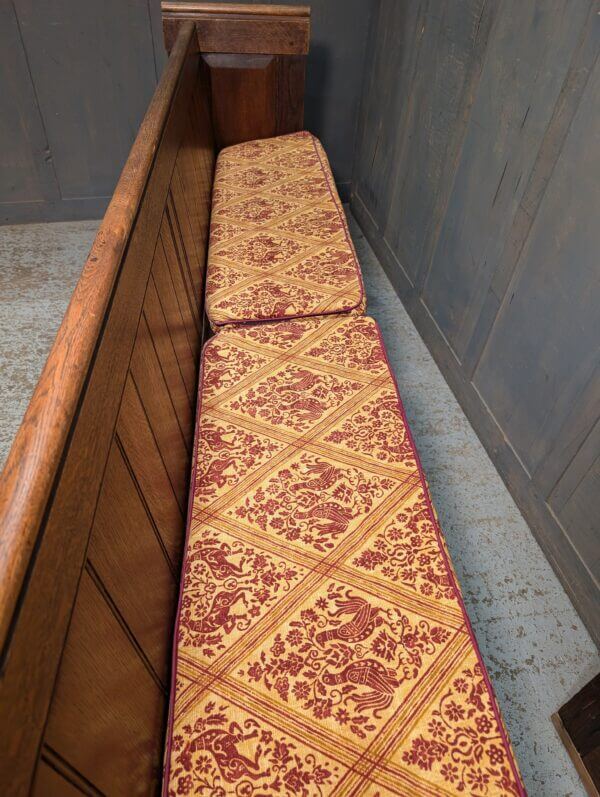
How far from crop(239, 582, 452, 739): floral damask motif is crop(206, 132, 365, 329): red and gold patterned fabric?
1.02 m

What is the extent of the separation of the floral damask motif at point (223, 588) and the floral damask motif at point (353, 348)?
2.19ft

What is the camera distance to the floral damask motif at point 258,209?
2160 millimetres

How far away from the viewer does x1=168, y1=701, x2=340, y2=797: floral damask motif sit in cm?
81

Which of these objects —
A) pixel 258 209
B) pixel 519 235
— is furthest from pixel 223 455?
pixel 258 209

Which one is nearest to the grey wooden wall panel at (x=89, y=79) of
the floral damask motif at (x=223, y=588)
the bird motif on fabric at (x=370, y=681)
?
the floral damask motif at (x=223, y=588)

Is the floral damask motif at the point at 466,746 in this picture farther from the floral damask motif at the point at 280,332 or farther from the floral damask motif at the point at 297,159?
the floral damask motif at the point at 297,159

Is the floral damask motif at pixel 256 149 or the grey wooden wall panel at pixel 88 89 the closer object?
the floral damask motif at pixel 256 149

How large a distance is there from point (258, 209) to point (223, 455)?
130 cm

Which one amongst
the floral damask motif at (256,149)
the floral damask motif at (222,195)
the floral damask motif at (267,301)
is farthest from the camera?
the floral damask motif at (256,149)

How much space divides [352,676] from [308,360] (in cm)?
89

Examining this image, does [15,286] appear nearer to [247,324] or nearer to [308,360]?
[247,324]

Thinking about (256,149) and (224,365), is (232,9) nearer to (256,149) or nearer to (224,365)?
(256,149)

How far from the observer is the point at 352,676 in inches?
36.4

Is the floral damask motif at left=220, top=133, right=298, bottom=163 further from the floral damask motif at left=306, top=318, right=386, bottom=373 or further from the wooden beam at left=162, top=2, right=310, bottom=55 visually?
the floral damask motif at left=306, top=318, right=386, bottom=373
